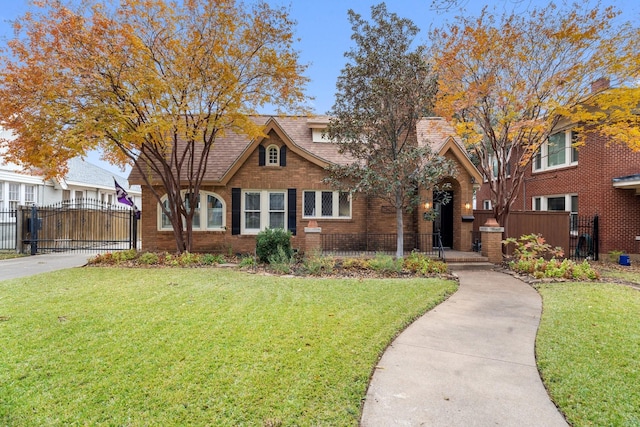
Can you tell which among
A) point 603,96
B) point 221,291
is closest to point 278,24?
point 221,291

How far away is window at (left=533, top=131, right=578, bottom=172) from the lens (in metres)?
14.8

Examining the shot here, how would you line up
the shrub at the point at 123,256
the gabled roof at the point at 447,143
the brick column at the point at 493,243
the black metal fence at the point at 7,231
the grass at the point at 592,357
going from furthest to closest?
the black metal fence at the point at 7,231 → the gabled roof at the point at 447,143 → the shrub at the point at 123,256 → the brick column at the point at 493,243 → the grass at the point at 592,357

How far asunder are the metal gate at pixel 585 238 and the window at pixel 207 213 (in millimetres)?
14095

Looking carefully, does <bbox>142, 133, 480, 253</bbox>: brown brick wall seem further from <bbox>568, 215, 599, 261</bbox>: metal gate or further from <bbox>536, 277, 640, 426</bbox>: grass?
<bbox>536, 277, 640, 426</bbox>: grass

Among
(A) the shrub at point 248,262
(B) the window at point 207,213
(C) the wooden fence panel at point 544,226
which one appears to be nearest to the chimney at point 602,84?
(C) the wooden fence panel at point 544,226

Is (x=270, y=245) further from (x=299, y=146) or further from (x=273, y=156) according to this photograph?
(x=299, y=146)

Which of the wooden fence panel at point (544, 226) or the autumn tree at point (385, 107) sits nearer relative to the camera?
the autumn tree at point (385, 107)

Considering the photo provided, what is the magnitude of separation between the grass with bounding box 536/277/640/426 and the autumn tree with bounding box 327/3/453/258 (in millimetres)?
5094

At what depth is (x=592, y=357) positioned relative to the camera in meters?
3.98

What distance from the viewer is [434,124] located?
1314 centimetres

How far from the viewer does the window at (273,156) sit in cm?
1323

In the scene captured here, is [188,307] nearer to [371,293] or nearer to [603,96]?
[371,293]

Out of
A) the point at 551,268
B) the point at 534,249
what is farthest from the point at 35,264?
the point at 534,249

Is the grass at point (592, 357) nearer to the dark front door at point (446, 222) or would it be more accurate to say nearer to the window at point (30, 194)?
the dark front door at point (446, 222)
